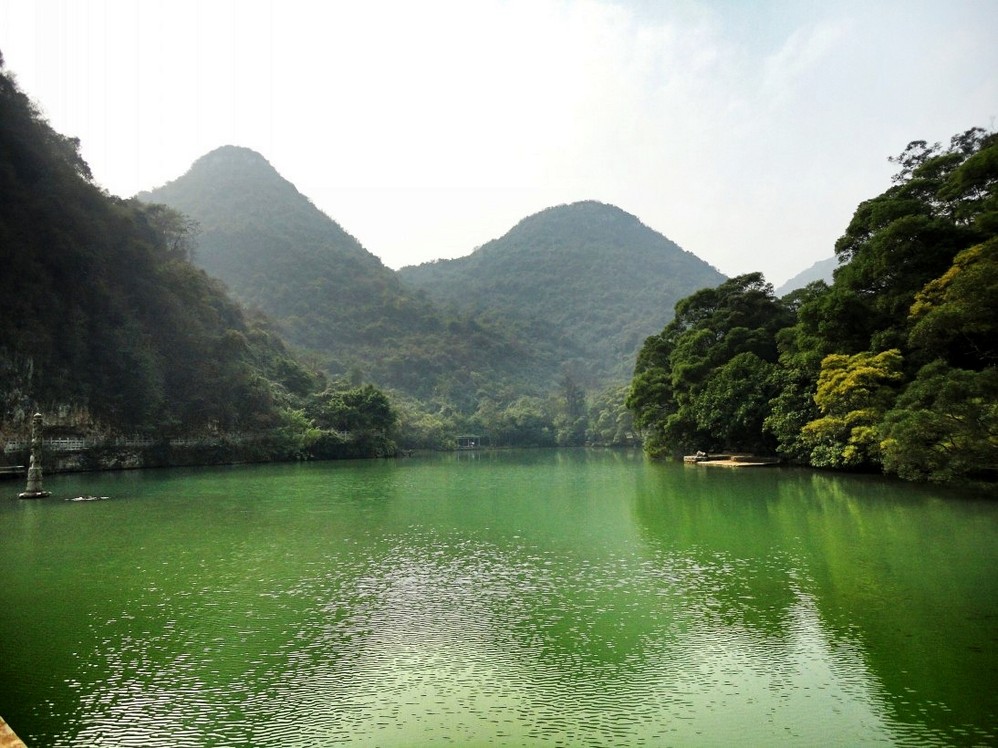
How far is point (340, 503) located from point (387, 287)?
339 feet

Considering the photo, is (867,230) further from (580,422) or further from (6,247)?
(580,422)

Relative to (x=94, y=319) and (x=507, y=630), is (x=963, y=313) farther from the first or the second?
(x=94, y=319)

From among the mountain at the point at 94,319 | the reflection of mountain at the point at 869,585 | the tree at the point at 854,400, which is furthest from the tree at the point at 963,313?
the mountain at the point at 94,319

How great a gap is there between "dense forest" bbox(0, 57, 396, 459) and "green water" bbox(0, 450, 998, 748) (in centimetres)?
2312

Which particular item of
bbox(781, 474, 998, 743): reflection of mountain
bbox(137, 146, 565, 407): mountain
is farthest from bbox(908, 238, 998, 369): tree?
bbox(137, 146, 565, 407): mountain

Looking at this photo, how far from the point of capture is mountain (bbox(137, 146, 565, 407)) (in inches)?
4060

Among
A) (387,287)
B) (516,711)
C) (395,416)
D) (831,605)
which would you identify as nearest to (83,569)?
(516,711)

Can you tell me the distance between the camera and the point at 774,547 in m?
13.7

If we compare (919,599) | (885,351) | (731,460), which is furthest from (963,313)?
(731,460)

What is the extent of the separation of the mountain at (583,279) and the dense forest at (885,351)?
271 feet

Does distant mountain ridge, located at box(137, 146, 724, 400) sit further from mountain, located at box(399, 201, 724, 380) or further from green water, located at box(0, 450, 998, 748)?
green water, located at box(0, 450, 998, 748)

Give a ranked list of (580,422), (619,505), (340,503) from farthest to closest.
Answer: (580,422) < (340,503) < (619,505)

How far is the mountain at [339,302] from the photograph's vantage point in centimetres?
10312

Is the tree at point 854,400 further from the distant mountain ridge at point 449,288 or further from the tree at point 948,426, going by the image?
the distant mountain ridge at point 449,288
